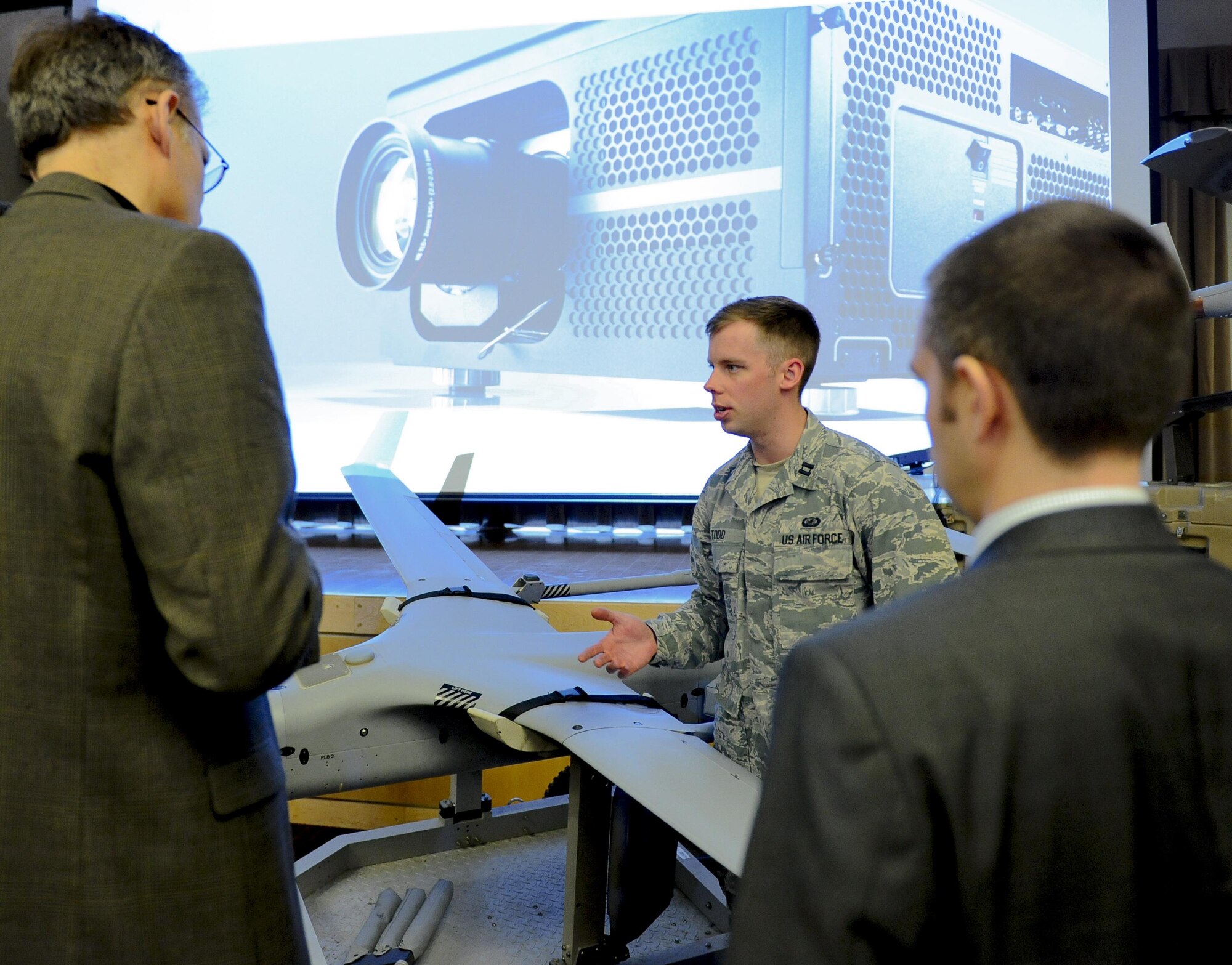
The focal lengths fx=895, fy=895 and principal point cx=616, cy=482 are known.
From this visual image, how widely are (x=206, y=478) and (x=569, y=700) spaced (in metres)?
1.23

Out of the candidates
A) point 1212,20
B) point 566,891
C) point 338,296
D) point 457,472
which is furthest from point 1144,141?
point 566,891

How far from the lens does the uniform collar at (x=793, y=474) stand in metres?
1.88

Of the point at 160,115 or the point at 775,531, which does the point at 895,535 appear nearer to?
the point at 775,531

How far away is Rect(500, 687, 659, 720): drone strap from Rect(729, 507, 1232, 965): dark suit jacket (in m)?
1.38

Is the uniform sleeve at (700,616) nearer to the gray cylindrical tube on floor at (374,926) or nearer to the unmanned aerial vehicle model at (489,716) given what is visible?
the unmanned aerial vehicle model at (489,716)

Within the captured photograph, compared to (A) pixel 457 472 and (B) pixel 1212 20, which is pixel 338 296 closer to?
(A) pixel 457 472

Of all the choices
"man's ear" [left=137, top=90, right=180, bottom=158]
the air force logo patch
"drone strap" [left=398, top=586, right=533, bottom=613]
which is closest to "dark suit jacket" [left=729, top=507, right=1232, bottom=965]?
"man's ear" [left=137, top=90, right=180, bottom=158]

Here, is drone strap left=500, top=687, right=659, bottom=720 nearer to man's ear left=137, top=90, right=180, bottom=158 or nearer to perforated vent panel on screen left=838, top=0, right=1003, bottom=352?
man's ear left=137, top=90, right=180, bottom=158

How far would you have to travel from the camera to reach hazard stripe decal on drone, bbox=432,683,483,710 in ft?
6.30

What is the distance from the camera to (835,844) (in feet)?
1.53

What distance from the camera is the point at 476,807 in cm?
264

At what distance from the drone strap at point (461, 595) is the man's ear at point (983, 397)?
2156mm

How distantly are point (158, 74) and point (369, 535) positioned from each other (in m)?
4.36

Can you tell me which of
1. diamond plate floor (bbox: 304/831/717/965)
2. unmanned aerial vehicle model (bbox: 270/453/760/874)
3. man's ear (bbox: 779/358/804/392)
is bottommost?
diamond plate floor (bbox: 304/831/717/965)
